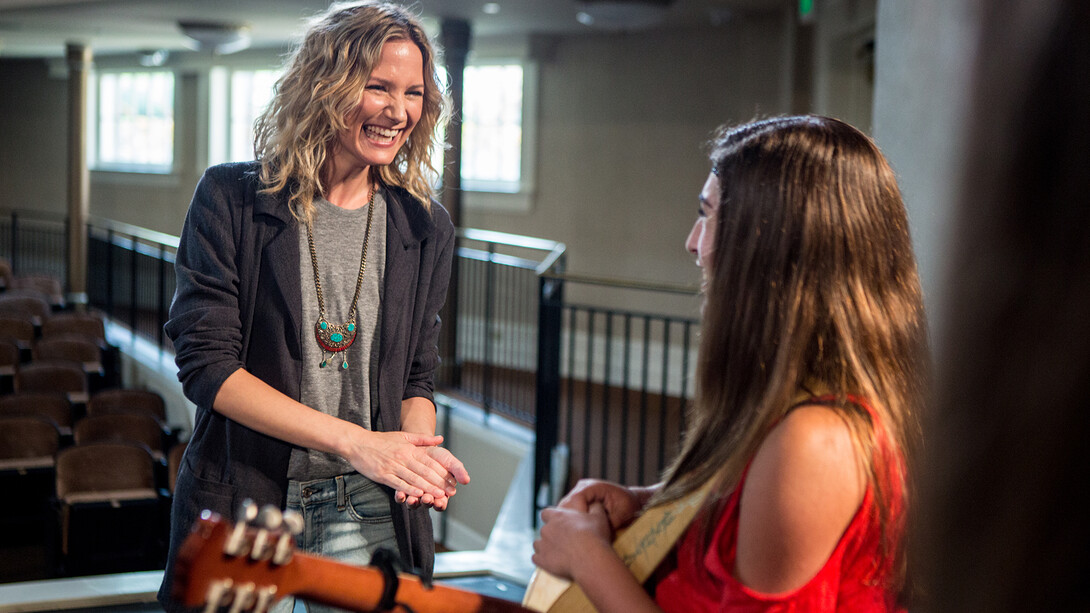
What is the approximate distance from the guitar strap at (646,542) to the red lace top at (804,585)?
0.9 inches

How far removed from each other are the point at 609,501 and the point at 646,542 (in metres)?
0.11

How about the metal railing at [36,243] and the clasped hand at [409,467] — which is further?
the metal railing at [36,243]

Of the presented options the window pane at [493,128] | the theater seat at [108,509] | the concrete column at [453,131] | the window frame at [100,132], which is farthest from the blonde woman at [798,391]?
the window frame at [100,132]

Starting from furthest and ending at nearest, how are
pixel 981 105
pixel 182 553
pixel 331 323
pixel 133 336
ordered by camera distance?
pixel 133 336, pixel 331 323, pixel 182 553, pixel 981 105

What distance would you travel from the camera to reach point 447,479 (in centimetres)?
153

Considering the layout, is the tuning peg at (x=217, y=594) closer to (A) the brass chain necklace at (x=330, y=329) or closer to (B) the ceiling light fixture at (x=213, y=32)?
(A) the brass chain necklace at (x=330, y=329)

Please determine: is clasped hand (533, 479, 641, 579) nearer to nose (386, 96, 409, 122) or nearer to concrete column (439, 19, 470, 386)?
nose (386, 96, 409, 122)

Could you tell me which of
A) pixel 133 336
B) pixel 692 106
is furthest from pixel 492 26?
pixel 133 336

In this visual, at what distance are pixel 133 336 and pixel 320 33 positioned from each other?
8.04 metres

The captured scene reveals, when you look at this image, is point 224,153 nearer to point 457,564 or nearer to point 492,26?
point 492,26

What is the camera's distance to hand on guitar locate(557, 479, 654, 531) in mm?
1242

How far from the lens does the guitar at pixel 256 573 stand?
29.0 inches

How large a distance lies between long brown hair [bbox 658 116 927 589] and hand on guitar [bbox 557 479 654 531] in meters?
0.15

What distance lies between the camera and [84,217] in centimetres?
1062
